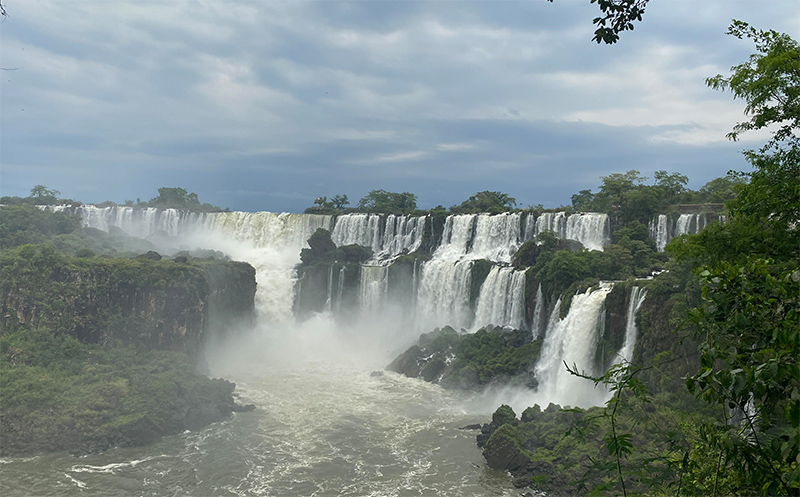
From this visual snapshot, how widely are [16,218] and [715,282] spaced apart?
53.1 m

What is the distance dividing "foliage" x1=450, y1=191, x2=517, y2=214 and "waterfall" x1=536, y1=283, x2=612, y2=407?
2090cm

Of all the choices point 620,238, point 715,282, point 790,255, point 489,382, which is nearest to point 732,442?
point 715,282

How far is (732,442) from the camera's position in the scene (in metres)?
3.13

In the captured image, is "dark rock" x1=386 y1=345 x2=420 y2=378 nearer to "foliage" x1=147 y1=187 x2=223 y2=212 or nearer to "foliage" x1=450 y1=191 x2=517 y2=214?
"foliage" x1=450 y1=191 x2=517 y2=214

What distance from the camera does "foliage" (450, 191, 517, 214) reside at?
163 feet

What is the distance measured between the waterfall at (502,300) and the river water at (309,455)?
6.11m

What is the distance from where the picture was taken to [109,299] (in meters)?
28.4

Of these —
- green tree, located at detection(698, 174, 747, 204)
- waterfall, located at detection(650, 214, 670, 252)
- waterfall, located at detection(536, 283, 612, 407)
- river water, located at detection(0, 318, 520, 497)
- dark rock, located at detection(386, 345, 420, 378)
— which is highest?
green tree, located at detection(698, 174, 747, 204)

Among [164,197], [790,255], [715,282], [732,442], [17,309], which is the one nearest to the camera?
[732,442]

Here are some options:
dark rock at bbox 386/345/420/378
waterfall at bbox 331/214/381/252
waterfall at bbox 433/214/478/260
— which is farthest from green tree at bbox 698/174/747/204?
waterfall at bbox 331/214/381/252

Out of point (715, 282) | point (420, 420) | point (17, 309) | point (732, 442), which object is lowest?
point (420, 420)

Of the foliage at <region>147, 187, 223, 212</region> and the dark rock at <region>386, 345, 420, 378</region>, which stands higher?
the foliage at <region>147, 187, 223, 212</region>

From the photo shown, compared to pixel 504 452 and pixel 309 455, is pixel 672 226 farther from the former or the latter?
pixel 309 455

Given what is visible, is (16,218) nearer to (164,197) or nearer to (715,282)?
(164,197)
